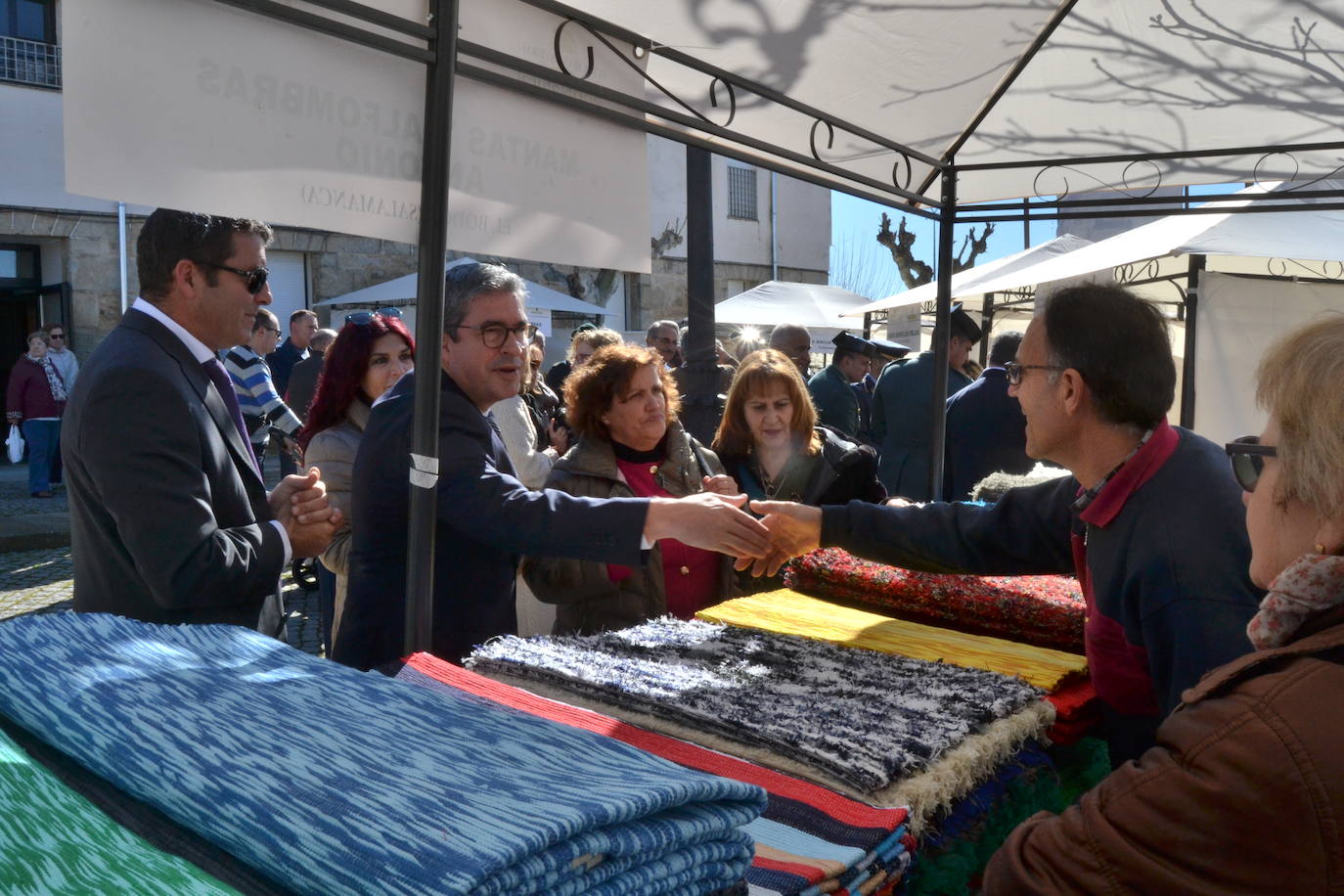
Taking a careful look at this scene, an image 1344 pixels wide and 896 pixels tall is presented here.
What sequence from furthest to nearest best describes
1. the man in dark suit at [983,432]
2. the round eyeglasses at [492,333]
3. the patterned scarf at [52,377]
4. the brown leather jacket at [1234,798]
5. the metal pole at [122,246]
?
the metal pole at [122,246], the patterned scarf at [52,377], the man in dark suit at [983,432], the round eyeglasses at [492,333], the brown leather jacket at [1234,798]

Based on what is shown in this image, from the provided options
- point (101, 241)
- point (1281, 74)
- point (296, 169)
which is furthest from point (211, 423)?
point (101, 241)

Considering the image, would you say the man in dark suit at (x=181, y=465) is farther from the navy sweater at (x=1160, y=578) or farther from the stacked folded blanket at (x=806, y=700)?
the navy sweater at (x=1160, y=578)

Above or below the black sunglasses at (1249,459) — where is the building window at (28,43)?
above

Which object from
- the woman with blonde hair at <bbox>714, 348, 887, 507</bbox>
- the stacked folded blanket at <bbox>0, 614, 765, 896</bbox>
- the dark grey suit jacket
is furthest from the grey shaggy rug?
the woman with blonde hair at <bbox>714, 348, 887, 507</bbox>

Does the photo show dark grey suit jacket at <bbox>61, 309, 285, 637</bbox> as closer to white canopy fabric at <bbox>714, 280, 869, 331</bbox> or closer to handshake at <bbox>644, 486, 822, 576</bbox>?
handshake at <bbox>644, 486, 822, 576</bbox>

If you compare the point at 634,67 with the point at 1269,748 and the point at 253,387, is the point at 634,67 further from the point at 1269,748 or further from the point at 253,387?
the point at 253,387

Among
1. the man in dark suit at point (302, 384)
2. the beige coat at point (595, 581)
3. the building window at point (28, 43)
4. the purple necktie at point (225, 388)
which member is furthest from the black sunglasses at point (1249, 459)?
the building window at point (28, 43)

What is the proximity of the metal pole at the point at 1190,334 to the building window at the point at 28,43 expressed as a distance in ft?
49.1

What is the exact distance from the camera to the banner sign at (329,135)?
165 cm

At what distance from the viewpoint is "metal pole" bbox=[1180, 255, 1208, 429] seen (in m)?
8.44

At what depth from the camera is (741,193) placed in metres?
29.3

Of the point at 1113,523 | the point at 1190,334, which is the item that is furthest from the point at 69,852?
the point at 1190,334

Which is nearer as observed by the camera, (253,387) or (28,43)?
(253,387)

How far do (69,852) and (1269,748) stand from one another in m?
1.12
